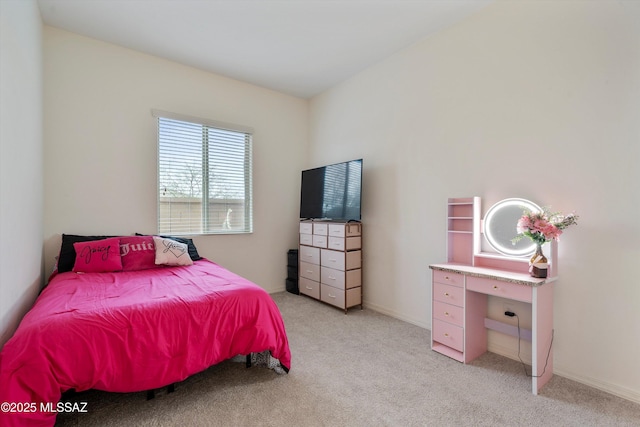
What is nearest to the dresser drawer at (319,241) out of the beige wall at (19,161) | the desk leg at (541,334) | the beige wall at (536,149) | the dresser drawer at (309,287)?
the dresser drawer at (309,287)

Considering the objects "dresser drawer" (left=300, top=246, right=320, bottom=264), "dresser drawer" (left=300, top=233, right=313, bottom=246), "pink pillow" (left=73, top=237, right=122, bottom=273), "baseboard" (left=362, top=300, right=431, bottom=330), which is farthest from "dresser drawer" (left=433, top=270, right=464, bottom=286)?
"pink pillow" (left=73, top=237, right=122, bottom=273)

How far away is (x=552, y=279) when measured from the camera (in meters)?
2.08

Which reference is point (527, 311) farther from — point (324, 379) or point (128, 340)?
point (128, 340)

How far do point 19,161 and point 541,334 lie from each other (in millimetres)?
3666

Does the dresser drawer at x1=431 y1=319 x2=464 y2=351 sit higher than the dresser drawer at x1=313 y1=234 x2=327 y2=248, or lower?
lower

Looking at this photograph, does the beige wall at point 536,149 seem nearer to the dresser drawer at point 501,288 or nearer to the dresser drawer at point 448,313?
the dresser drawer at point 501,288

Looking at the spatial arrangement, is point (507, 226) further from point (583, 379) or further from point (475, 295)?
point (583, 379)

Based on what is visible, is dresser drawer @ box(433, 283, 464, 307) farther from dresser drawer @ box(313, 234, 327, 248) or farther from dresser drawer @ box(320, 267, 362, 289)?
dresser drawer @ box(313, 234, 327, 248)

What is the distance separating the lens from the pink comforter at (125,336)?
55.1 inches

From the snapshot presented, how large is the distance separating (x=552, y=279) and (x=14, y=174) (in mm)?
3582

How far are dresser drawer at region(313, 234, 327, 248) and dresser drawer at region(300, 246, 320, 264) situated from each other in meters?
0.07

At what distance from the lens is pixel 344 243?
3.46m

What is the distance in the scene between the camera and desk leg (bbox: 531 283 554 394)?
77.6 inches

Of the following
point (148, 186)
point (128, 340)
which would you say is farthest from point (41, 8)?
point (128, 340)
